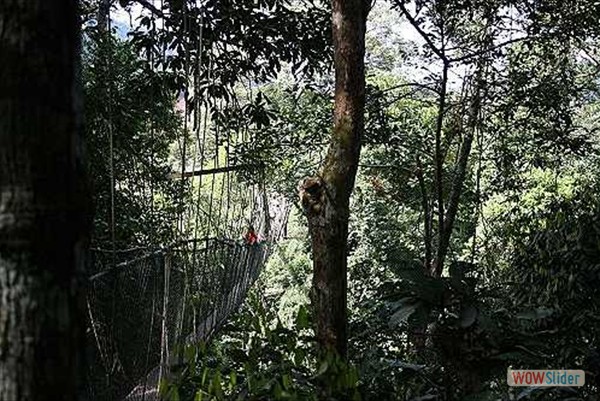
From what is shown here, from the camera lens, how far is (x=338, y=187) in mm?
1577

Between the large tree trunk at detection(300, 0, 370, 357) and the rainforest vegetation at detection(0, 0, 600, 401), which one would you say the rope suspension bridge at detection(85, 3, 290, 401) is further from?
the large tree trunk at detection(300, 0, 370, 357)

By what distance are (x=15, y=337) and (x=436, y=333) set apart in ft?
3.50

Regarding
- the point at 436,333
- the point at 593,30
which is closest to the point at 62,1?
the point at 436,333

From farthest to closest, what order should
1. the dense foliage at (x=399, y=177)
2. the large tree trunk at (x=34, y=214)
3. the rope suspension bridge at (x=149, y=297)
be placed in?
the rope suspension bridge at (x=149, y=297) → the dense foliage at (x=399, y=177) → the large tree trunk at (x=34, y=214)

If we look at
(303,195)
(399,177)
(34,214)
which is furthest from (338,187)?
(399,177)

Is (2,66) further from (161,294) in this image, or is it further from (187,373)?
(161,294)

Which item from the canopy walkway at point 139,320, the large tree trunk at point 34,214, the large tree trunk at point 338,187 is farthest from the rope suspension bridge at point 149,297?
the large tree trunk at point 34,214

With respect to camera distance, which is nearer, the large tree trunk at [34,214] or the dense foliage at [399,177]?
the large tree trunk at [34,214]

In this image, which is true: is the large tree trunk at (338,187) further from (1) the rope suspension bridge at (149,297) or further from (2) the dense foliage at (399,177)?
(1) the rope suspension bridge at (149,297)

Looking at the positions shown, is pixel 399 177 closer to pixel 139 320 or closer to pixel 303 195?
pixel 139 320

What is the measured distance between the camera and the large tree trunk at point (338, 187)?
4.94 ft

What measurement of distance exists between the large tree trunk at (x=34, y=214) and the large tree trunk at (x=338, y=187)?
93 cm

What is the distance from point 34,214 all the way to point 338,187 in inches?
40.8

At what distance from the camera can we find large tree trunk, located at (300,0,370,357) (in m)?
1.51
